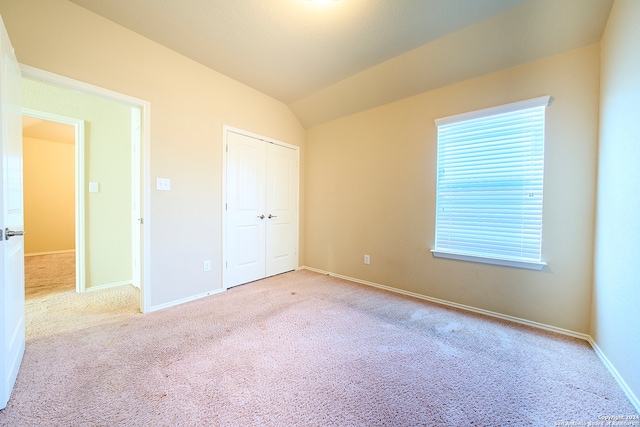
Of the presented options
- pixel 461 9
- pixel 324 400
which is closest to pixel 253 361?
pixel 324 400

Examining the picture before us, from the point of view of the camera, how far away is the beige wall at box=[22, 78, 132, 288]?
2.77 meters

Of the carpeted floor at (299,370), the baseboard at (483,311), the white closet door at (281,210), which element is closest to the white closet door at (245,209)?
the white closet door at (281,210)

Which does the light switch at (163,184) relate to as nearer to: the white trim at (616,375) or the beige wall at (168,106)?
the beige wall at (168,106)

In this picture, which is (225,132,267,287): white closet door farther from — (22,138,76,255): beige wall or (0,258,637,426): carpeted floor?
(22,138,76,255): beige wall

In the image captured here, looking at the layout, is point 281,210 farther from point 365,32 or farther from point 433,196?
point 365,32

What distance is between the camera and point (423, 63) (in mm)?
2473

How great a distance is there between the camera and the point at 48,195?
5.07 metres

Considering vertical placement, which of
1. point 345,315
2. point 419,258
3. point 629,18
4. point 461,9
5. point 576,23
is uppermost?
point 461,9

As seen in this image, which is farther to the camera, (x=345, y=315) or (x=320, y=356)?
(x=345, y=315)

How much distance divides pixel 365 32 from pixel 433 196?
180cm

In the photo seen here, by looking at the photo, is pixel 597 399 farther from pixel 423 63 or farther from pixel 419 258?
pixel 423 63

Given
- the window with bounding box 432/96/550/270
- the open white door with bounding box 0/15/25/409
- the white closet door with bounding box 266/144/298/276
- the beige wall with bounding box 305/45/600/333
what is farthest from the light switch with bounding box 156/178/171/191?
the window with bounding box 432/96/550/270

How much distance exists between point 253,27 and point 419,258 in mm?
2931

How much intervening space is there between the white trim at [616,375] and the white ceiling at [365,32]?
7.79 ft
